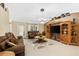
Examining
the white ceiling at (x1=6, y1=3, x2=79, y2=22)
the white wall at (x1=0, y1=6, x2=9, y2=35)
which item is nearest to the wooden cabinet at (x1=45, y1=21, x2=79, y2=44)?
the white ceiling at (x1=6, y1=3, x2=79, y2=22)

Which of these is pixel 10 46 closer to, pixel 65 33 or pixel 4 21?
pixel 4 21

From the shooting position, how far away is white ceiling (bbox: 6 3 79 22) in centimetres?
385

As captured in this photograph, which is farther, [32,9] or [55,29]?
[55,29]

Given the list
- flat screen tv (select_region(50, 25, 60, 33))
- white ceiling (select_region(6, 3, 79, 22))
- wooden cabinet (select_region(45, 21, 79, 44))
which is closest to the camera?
white ceiling (select_region(6, 3, 79, 22))

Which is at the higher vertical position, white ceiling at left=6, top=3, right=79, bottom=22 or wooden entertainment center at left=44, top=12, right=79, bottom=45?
white ceiling at left=6, top=3, right=79, bottom=22

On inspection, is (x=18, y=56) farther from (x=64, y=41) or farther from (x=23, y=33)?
(x=64, y=41)

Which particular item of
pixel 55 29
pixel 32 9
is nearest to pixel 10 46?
pixel 32 9

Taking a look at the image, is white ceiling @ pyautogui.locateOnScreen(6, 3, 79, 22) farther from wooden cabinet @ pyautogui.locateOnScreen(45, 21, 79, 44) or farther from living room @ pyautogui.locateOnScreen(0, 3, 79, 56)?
wooden cabinet @ pyautogui.locateOnScreen(45, 21, 79, 44)

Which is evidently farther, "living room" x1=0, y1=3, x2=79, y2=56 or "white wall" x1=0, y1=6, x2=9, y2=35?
"white wall" x1=0, y1=6, x2=9, y2=35

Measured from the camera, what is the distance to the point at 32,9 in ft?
13.0

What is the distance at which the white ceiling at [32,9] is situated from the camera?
3.85 m

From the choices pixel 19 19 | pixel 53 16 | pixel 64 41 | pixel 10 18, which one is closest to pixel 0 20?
pixel 10 18

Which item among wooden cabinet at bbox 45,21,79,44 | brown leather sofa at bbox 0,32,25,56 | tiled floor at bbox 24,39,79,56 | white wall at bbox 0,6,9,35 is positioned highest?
white wall at bbox 0,6,9,35

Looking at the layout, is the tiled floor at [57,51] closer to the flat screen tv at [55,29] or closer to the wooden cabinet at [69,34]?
the wooden cabinet at [69,34]
